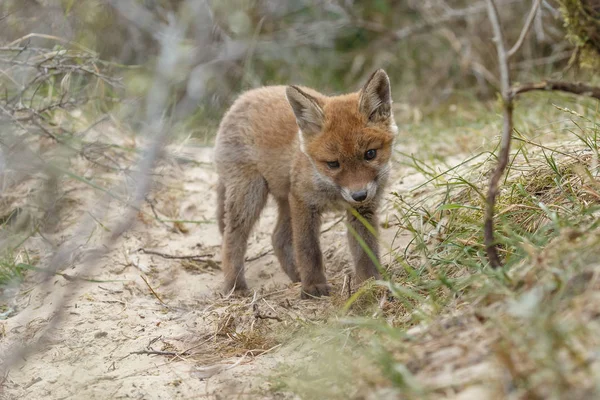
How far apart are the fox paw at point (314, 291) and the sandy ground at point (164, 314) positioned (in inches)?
2.7

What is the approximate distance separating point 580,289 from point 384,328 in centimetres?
72

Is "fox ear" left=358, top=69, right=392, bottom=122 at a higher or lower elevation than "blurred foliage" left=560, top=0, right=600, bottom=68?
lower

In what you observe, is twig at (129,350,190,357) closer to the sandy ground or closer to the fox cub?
the sandy ground

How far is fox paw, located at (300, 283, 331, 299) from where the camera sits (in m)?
4.29

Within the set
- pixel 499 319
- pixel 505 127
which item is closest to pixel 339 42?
pixel 505 127

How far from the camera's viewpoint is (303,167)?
4434 mm

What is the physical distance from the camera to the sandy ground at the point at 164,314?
127 inches

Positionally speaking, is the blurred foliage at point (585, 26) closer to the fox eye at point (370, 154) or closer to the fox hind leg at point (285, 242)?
the fox eye at point (370, 154)

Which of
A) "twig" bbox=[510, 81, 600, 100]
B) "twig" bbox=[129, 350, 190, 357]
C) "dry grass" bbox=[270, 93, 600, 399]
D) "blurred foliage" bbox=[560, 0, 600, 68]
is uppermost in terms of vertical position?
"blurred foliage" bbox=[560, 0, 600, 68]

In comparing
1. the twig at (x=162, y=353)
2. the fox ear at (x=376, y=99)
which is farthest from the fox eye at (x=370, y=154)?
the twig at (x=162, y=353)

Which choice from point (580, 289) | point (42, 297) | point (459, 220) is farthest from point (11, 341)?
point (580, 289)

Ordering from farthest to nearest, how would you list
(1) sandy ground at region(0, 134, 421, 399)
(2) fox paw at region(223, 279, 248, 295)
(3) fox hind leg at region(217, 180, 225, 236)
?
(3) fox hind leg at region(217, 180, 225, 236) → (2) fox paw at region(223, 279, 248, 295) → (1) sandy ground at region(0, 134, 421, 399)

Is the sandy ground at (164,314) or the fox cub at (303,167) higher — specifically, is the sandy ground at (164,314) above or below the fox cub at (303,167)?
below

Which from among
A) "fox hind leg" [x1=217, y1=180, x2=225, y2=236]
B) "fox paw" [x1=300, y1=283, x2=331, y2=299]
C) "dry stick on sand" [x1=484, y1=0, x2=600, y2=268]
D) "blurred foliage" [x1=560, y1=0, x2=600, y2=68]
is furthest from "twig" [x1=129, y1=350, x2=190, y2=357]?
"blurred foliage" [x1=560, y1=0, x2=600, y2=68]
